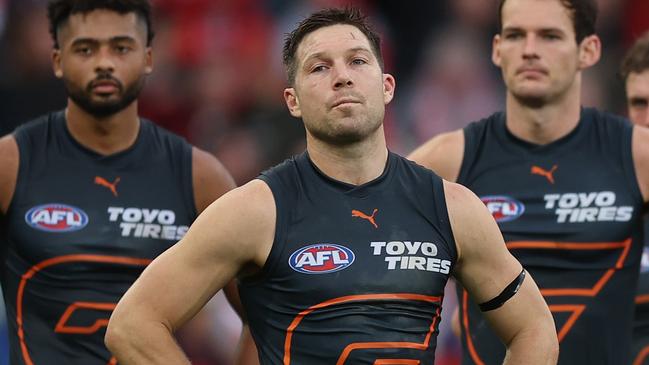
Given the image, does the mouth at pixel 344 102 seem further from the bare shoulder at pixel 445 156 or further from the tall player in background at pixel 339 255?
the bare shoulder at pixel 445 156

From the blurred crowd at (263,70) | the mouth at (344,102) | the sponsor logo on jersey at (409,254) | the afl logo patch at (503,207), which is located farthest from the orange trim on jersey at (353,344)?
the blurred crowd at (263,70)

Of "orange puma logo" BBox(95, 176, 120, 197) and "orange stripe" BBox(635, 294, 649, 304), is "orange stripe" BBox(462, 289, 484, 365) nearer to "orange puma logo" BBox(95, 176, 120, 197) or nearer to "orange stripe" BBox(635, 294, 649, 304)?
"orange stripe" BBox(635, 294, 649, 304)

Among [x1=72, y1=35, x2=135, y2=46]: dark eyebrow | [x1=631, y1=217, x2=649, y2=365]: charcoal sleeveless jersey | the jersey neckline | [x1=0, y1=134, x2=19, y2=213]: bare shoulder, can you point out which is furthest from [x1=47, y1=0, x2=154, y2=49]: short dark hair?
[x1=631, y1=217, x2=649, y2=365]: charcoal sleeveless jersey

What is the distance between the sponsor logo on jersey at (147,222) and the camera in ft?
22.7

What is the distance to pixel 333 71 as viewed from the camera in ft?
18.4

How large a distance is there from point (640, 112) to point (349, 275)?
3.17 m

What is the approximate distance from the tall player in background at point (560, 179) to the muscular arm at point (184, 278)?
1.94 m

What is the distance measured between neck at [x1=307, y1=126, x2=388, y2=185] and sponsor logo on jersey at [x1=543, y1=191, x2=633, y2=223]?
5.43 ft

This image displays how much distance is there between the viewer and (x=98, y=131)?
717cm

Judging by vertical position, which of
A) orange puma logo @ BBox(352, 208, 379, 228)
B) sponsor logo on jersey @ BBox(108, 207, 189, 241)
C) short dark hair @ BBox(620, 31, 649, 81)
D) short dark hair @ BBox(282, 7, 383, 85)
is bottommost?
orange puma logo @ BBox(352, 208, 379, 228)

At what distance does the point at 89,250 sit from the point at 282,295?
1693 mm

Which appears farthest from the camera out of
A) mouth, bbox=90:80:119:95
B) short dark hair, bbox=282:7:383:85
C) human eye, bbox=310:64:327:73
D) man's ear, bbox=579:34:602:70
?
man's ear, bbox=579:34:602:70

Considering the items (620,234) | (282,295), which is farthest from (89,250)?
(620,234)

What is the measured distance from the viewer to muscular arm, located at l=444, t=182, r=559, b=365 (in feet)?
18.3
